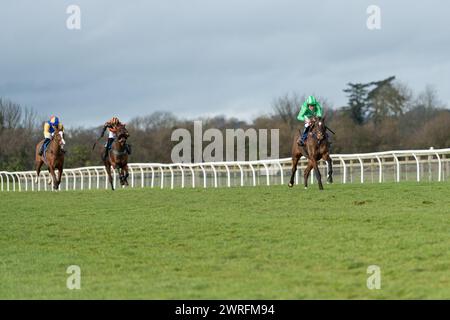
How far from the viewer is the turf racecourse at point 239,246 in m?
9.03

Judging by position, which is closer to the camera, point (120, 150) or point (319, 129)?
point (319, 129)

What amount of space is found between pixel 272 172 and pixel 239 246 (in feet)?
55.5

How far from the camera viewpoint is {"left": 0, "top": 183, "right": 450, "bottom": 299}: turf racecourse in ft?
29.6

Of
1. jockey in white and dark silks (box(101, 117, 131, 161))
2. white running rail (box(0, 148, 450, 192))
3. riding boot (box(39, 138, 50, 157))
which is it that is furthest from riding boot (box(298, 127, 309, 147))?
riding boot (box(39, 138, 50, 157))

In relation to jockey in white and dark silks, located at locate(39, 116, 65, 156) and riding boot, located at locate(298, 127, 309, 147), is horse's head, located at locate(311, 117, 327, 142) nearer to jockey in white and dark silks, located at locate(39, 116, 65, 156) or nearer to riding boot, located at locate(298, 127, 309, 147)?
riding boot, located at locate(298, 127, 309, 147)

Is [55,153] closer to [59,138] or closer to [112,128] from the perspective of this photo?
[59,138]

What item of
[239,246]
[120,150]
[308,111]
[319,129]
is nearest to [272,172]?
[120,150]

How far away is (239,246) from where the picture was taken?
455 inches

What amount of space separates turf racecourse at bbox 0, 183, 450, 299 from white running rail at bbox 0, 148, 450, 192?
19.2 ft

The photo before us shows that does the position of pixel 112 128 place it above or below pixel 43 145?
above

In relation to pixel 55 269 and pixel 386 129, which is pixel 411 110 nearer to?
pixel 386 129

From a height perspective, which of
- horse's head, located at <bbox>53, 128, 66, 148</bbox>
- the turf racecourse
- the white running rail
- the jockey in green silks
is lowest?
the turf racecourse

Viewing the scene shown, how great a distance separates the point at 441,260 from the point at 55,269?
4.12 m

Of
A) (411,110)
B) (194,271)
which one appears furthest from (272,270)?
(411,110)
